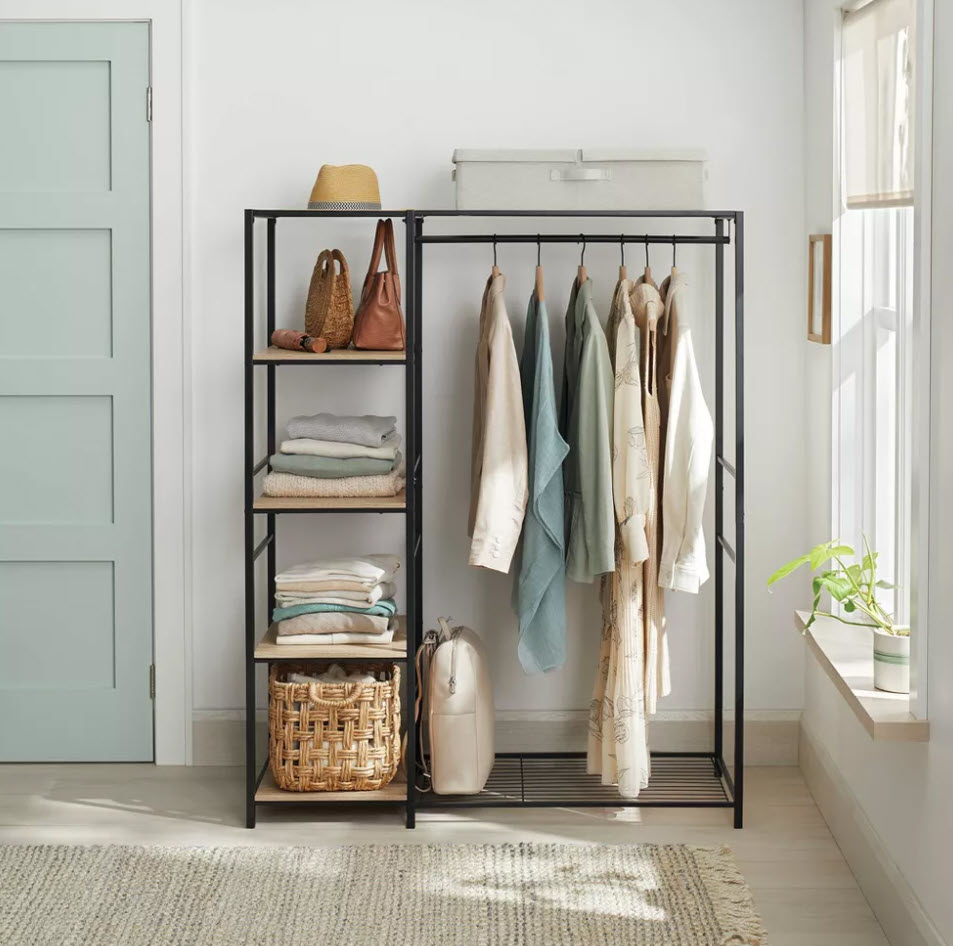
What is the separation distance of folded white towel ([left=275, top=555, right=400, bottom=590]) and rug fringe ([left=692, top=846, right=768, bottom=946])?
1.02 metres

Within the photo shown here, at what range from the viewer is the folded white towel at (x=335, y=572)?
3.13 m

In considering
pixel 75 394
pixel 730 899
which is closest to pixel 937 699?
pixel 730 899

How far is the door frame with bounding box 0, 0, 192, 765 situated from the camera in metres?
3.35

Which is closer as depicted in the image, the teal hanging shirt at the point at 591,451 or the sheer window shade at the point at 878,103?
the sheer window shade at the point at 878,103

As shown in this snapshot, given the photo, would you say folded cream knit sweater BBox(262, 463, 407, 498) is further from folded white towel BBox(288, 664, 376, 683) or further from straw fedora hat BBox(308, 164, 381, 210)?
straw fedora hat BBox(308, 164, 381, 210)

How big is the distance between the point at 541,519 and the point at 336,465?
525mm

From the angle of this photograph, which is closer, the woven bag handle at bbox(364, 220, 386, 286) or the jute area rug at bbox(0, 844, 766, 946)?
the jute area rug at bbox(0, 844, 766, 946)

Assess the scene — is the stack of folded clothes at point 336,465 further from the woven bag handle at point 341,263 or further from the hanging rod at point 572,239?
the hanging rod at point 572,239

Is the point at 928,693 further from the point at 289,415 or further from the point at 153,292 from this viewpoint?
the point at 153,292

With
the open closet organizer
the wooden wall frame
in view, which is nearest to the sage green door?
the open closet organizer

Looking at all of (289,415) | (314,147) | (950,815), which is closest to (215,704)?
(289,415)

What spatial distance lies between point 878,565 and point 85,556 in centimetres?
211

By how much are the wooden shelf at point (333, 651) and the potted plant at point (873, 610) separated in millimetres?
971

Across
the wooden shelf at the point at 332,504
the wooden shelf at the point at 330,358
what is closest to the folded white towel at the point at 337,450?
the wooden shelf at the point at 332,504
